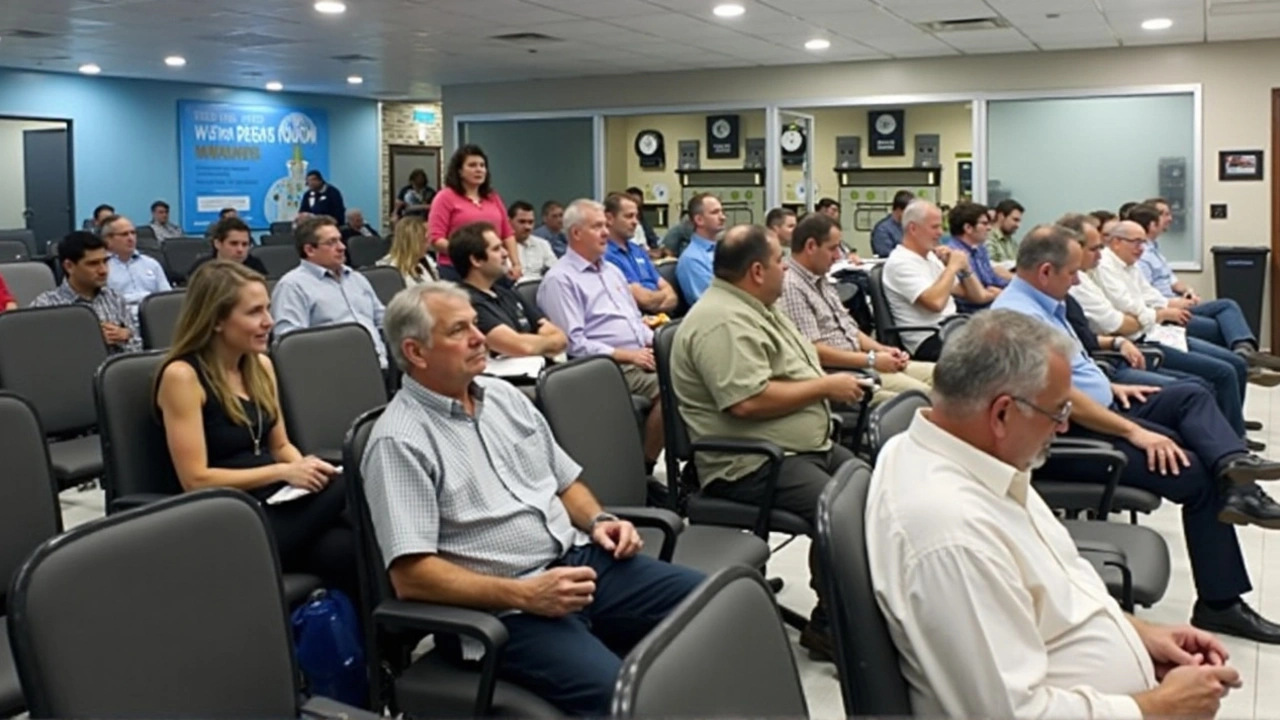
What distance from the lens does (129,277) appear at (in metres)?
6.84

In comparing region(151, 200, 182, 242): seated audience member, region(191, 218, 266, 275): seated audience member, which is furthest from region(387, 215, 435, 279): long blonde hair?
region(151, 200, 182, 242): seated audience member

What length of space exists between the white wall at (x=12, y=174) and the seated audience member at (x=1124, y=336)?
1261cm

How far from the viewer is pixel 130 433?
2.85m

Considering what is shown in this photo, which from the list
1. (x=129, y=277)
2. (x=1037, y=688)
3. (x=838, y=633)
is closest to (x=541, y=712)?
(x=838, y=633)

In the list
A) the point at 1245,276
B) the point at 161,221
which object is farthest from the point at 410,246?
the point at 161,221

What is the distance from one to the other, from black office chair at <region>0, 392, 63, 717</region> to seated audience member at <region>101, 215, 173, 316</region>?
440 cm

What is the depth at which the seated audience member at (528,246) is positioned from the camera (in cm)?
861

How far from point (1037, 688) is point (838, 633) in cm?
26

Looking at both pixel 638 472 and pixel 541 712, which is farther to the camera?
pixel 638 472

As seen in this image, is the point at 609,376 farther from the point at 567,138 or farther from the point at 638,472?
the point at 567,138

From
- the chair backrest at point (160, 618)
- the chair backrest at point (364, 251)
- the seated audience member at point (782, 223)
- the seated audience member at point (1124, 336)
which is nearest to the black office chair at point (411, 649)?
the chair backrest at point (160, 618)

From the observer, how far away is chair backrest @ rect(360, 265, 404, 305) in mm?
5590

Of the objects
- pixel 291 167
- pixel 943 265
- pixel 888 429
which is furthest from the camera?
pixel 291 167

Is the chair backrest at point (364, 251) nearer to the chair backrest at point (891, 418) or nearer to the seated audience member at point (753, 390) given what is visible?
the seated audience member at point (753, 390)
